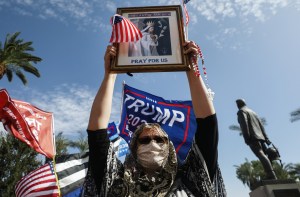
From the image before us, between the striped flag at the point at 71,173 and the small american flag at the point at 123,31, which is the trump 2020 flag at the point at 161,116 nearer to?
the striped flag at the point at 71,173

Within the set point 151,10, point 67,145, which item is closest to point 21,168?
point 67,145

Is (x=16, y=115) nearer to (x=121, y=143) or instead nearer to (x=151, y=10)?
(x=121, y=143)

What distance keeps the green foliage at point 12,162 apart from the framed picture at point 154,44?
69.3 feet

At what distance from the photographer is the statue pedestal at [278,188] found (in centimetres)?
681

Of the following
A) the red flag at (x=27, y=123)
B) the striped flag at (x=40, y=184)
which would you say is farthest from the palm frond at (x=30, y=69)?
the striped flag at (x=40, y=184)

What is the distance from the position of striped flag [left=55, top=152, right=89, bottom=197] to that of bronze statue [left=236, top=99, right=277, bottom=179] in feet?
15.4

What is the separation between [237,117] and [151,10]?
653 centimetres

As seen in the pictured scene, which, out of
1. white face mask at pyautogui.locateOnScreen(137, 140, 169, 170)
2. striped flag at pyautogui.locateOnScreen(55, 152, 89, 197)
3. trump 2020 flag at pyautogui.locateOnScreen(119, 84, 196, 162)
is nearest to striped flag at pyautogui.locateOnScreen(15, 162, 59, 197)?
striped flag at pyautogui.locateOnScreen(55, 152, 89, 197)

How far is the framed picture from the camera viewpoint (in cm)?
236

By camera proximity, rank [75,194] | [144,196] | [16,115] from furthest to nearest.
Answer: [16,115] → [75,194] → [144,196]

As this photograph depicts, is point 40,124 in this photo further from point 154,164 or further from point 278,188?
point 278,188

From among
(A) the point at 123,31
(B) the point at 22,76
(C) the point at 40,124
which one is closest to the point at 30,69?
(B) the point at 22,76

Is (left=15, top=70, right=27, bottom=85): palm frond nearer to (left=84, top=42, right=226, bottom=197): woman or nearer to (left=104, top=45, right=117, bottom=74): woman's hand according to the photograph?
(left=104, top=45, right=117, bottom=74): woman's hand

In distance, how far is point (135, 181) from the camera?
198 centimetres
